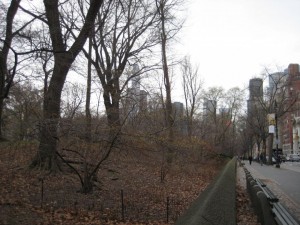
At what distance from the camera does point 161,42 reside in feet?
111

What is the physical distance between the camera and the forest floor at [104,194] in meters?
10.8

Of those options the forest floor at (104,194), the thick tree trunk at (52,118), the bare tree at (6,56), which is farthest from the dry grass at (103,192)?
the bare tree at (6,56)

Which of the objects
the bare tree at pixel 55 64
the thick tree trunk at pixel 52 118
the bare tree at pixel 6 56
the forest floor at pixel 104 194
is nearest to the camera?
the forest floor at pixel 104 194

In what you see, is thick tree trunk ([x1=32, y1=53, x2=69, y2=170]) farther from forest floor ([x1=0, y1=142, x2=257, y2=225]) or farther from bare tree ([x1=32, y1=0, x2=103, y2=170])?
forest floor ([x1=0, y1=142, x2=257, y2=225])

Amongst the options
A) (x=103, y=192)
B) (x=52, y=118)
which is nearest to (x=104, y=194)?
(x=103, y=192)

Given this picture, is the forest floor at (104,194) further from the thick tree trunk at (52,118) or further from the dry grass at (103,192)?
the thick tree trunk at (52,118)

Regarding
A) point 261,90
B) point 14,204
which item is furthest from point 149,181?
point 261,90

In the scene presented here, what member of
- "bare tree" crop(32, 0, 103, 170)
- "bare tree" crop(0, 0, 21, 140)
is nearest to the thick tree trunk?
"bare tree" crop(32, 0, 103, 170)

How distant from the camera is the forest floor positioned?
10.8 meters

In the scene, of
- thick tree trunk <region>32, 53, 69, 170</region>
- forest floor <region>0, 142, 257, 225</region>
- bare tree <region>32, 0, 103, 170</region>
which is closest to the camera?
forest floor <region>0, 142, 257, 225</region>

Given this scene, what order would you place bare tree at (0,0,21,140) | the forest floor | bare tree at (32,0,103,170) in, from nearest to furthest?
the forest floor, bare tree at (0,0,21,140), bare tree at (32,0,103,170)

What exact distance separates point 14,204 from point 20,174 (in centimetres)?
575

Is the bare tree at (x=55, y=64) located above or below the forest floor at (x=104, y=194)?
above

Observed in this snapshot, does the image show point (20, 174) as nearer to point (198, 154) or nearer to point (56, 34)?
point (56, 34)
